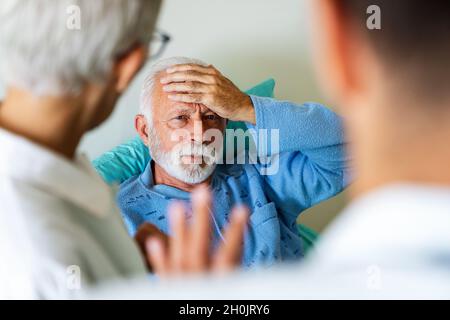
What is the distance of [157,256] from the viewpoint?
91 centimetres

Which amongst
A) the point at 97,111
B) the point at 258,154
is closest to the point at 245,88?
A: the point at 258,154

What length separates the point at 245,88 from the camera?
111cm

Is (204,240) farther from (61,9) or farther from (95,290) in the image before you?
(61,9)

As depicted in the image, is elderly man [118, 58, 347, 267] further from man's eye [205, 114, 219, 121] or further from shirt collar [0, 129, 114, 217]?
shirt collar [0, 129, 114, 217]

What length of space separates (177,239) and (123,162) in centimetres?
17

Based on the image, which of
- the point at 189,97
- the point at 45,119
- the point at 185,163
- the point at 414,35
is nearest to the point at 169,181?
the point at 185,163

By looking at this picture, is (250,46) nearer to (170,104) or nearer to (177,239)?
(170,104)

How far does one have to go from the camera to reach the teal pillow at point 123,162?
3.24 ft

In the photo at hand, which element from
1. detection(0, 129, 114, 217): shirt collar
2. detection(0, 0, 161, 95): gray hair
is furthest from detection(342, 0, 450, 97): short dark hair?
detection(0, 129, 114, 217): shirt collar

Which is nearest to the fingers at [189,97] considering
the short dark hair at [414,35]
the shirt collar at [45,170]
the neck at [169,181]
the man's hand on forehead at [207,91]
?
the man's hand on forehead at [207,91]

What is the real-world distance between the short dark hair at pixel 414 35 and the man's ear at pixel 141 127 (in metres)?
0.43

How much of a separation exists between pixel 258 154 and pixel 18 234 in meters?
0.44

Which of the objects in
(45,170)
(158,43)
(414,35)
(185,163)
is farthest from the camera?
(185,163)
